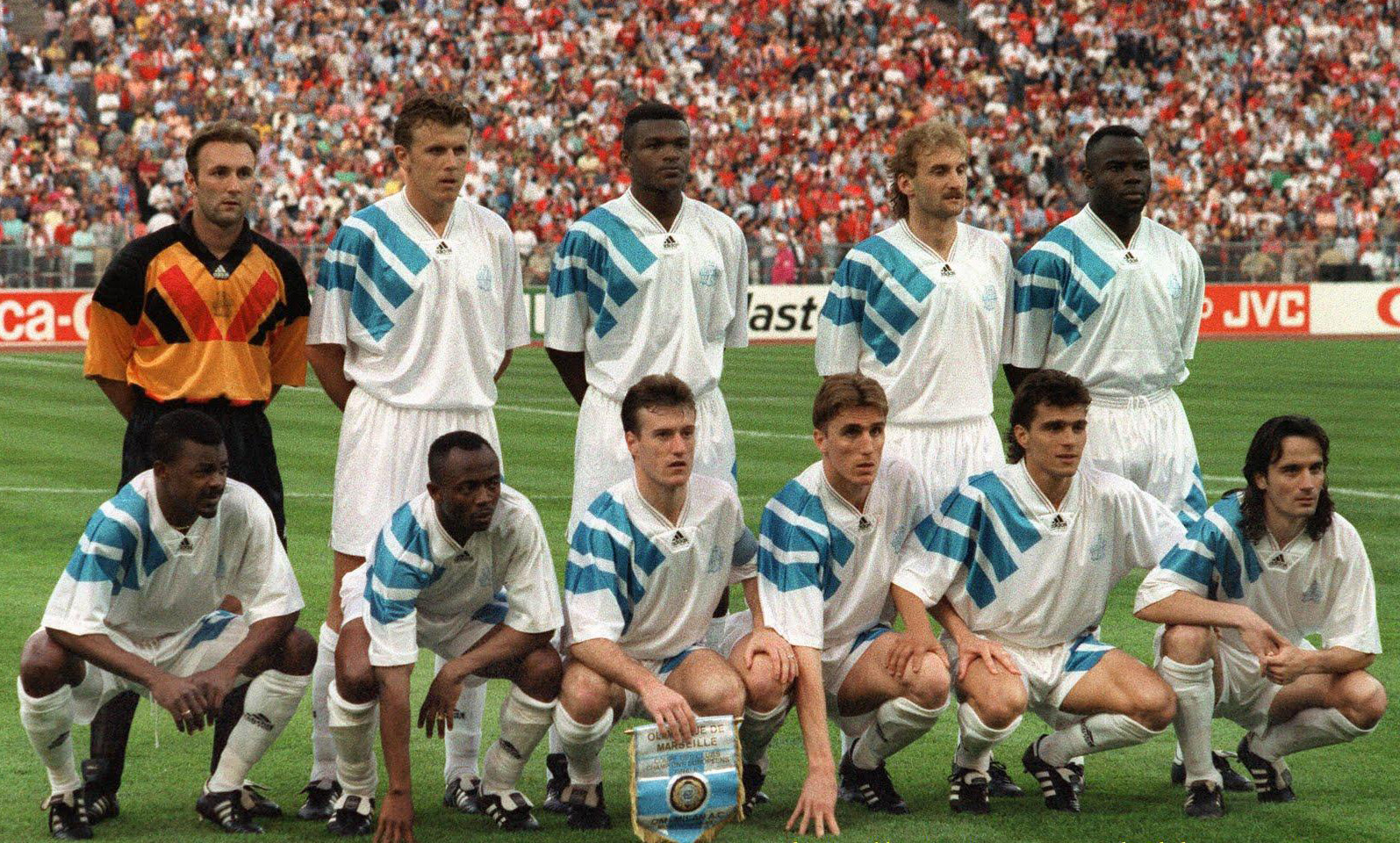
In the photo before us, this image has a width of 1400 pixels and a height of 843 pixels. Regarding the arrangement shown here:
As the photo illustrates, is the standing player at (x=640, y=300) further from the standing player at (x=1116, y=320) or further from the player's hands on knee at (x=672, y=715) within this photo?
the standing player at (x=1116, y=320)

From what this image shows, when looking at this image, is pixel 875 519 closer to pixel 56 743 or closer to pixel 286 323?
pixel 286 323

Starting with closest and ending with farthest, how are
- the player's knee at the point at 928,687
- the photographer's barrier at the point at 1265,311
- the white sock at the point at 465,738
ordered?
the player's knee at the point at 928,687 < the white sock at the point at 465,738 < the photographer's barrier at the point at 1265,311

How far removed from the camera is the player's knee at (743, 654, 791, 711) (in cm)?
523

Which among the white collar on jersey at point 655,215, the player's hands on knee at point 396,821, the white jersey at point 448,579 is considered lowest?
the player's hands on knee at point 396,821

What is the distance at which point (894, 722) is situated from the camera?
5.29 metres

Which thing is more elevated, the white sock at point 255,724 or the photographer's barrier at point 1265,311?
the photographer's barrier at point 1265,311

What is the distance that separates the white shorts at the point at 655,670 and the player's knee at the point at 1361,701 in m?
1.85

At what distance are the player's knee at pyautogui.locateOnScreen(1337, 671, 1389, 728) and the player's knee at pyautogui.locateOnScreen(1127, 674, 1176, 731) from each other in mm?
502

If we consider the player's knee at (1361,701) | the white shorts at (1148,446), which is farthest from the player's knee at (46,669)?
the player's knee at (1361,701)

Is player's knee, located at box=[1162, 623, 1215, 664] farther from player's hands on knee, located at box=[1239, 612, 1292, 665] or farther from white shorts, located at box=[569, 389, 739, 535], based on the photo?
white shorts, located at box=[569, 389, 739, 535]

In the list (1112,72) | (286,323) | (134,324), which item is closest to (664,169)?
(286,323)

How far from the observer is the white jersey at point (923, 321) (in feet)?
19.4

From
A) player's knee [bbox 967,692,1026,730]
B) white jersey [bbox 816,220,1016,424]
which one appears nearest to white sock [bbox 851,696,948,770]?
player's knee [bbox 967,692,1026,730]

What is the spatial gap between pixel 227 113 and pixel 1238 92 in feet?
58.7
